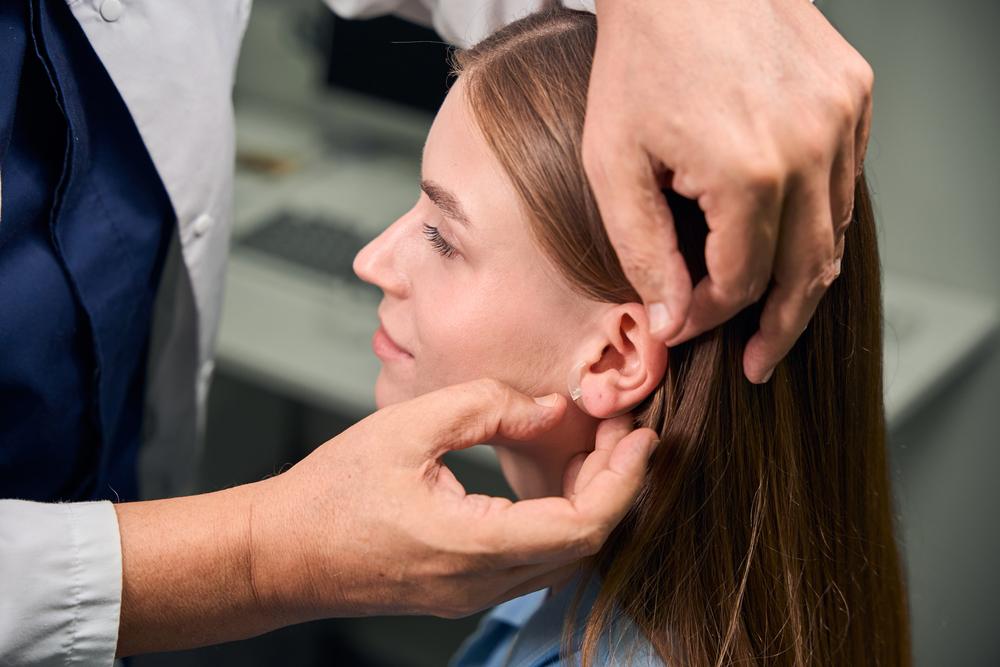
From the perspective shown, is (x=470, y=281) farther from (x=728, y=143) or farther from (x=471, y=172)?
(x=728, y=143)

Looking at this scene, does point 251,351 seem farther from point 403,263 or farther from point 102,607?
point 102,607

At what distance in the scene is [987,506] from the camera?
5.86 ft

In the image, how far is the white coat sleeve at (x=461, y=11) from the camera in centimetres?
100

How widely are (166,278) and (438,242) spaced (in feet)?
1.21

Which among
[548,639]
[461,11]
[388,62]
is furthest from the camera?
[388,62]

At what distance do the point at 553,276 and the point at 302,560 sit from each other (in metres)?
0.29

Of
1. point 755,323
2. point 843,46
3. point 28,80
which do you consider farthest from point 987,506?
point 28,80

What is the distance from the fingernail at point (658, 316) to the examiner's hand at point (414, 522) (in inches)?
4.1

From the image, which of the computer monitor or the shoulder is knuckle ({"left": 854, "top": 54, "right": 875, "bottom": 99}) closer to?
the shoulder

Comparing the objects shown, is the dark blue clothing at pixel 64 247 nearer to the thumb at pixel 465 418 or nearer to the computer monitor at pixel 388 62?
the thumb at pixel 465 418

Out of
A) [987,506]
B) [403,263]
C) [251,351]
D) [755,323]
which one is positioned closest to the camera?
[755,323]

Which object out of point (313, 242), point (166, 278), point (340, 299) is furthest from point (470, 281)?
point (313, 242)

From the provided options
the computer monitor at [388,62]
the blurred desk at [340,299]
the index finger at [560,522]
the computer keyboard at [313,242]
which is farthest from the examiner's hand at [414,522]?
Answer: the computer monitor at [388,62]

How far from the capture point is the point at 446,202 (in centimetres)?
81
